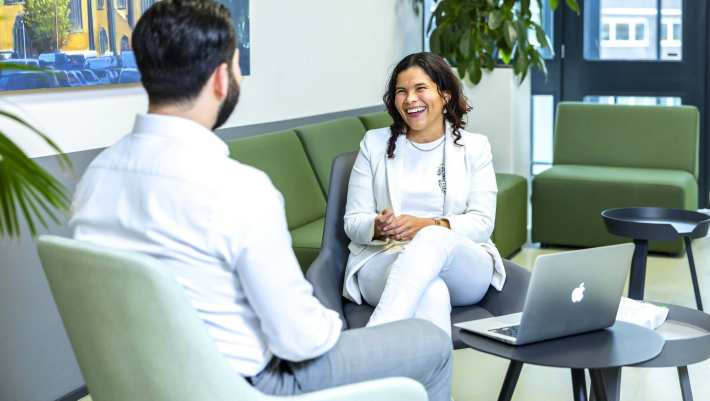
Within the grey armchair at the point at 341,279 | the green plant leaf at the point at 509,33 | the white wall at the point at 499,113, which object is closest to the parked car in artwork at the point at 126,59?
the grey armchair at the point at 341,279

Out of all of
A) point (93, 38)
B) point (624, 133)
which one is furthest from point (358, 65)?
point (93, 38)

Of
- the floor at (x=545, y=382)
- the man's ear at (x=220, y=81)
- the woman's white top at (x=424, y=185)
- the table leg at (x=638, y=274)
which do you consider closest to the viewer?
the man's ear at (x=220, y=81)

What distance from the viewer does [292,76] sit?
4.90 meters

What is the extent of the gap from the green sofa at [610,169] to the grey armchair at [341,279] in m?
2.48

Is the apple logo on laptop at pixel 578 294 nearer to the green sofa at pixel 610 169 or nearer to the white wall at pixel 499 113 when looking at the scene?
the green sofa at pixel 610 169

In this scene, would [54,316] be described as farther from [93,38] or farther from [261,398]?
[261,398]

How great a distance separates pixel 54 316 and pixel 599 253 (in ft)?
6.05

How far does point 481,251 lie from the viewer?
311 cm

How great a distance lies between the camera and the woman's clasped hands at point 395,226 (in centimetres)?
315

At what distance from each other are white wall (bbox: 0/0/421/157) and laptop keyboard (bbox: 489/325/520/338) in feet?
5.09

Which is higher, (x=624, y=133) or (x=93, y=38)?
(x=93, y=38)

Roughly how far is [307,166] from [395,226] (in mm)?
1416

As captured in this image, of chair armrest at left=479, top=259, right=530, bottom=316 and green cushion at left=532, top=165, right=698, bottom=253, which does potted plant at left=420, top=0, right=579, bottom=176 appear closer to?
green cushion at left=532, top=165, right=698, bottom=253

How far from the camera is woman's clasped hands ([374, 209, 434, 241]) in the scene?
3150 mm
